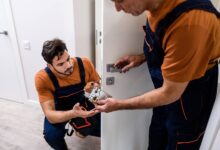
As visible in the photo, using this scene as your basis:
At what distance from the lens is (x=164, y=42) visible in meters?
0.69

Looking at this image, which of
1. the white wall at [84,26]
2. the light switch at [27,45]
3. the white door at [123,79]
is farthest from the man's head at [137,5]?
the light switch at [27,45]

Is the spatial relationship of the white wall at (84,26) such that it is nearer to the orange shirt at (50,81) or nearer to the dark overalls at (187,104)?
the orange shirt at (50,81)

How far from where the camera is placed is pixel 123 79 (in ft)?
3.43

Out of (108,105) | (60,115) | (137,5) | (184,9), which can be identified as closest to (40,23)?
(60,115)

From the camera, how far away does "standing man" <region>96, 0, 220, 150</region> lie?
62cm

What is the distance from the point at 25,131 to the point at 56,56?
1086mm

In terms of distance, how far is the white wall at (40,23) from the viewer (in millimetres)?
1628

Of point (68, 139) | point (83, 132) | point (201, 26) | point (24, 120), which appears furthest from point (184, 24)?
point (24, 120)

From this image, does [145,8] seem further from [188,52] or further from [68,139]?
[68,139]

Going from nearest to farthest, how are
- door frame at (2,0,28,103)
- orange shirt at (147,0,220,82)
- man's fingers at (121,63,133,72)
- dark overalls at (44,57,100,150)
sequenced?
orange shirt at (147,0,220,82)
man's fingers at (121,63,133,72)
dark overalls at (44,57,100,150)
door frame at (2,0,28,103)

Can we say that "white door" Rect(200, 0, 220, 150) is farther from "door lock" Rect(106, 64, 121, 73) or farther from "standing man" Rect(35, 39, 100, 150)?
"standing man" Rect(35, 39, 100, 150)

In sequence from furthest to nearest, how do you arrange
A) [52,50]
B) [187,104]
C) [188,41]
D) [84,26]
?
[84,26]
[52,50]
[187,104]
[188,41]

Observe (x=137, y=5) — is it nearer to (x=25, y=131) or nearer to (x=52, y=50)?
(x=52, y=50)

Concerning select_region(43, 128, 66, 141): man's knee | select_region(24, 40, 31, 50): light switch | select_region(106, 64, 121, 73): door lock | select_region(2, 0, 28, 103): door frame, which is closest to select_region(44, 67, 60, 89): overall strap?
select_region(43, 128, 66, 141): man's knee
